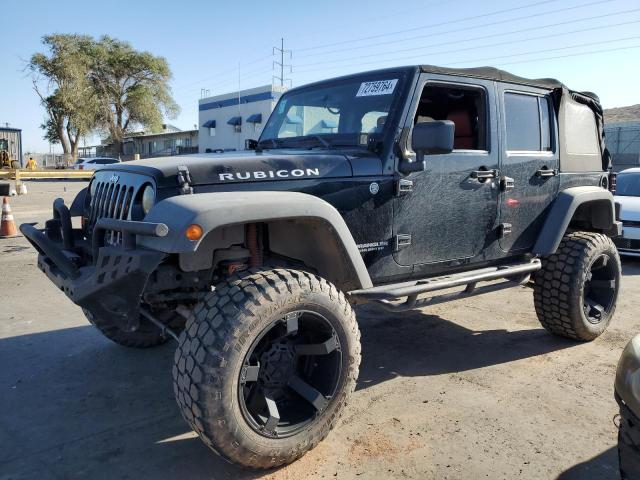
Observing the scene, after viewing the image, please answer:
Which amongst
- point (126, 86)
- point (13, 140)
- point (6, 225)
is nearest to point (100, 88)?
point (126, 86)

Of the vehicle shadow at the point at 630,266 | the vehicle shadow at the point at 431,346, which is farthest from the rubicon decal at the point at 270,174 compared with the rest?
the vehicle shadow at the point at 630,266

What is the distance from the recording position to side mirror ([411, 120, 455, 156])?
9.63 feet

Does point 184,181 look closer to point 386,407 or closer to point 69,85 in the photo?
point 386,407

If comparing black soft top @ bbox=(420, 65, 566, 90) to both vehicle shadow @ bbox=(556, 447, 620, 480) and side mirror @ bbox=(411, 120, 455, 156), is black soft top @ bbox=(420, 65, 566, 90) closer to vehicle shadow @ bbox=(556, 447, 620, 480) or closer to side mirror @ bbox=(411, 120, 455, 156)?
side mirror @ bbox=(411, 120, 455, 156)

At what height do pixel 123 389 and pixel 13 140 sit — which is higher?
pixel 13 140

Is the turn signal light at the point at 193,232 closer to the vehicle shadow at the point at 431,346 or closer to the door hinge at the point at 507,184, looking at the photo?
the vehicle shadow at the point at 431,346

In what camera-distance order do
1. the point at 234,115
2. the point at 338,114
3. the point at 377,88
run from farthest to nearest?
the point at 234,115 < the point at 338,114 < the point at 377,88

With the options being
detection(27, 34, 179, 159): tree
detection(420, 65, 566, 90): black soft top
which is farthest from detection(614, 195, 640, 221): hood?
detection(27, 34, 179, 159): tree

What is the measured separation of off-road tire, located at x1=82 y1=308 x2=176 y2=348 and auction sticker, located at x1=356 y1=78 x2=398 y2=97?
2207 millimetres

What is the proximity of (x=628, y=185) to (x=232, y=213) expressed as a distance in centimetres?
875

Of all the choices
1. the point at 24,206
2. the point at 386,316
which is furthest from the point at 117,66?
the point at 386,316

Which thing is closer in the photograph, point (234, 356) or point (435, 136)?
point (234, 356)

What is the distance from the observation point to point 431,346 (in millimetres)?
4352

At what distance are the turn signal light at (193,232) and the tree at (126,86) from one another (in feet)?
156
